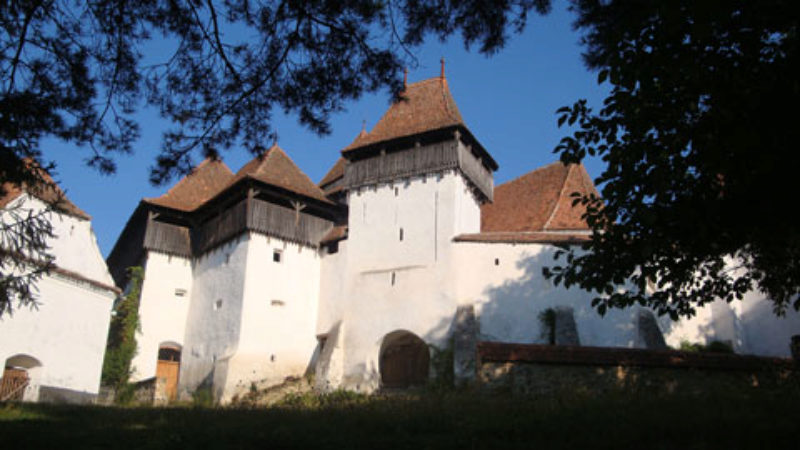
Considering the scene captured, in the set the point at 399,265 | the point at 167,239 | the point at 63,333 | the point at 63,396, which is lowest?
the point at 63,396

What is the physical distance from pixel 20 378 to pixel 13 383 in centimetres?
28

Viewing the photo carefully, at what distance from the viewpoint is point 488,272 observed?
21781mm

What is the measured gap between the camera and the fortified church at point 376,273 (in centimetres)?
2144

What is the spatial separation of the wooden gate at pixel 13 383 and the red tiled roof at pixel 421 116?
495 inches

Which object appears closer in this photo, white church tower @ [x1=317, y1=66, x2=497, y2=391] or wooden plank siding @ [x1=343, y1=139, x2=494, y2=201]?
white church tower @ [x1=317, y1=66, x2=497, y2=391]

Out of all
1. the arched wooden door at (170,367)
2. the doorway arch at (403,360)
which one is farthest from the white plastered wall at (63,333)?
the doorway arch at (403,360)

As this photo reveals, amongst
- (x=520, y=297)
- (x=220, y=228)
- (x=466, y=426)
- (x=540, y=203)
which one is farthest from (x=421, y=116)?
(x=466, y=426)

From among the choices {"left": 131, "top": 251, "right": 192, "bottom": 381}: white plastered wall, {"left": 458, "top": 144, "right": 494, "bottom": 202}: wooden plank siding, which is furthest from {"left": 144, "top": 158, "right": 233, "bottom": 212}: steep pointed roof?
{"left": 458, "top": 144, "right": 494, "bottom": 202}: wooden plank siding

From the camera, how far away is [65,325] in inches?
807

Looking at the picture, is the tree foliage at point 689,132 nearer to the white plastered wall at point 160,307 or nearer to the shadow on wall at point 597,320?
the shadow on wall at point 597,320

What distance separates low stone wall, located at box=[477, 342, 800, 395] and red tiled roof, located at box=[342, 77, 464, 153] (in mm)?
11714

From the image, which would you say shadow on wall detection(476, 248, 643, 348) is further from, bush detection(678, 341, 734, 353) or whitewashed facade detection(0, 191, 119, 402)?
whitewashed facade detection(0, 191, 119, 402)

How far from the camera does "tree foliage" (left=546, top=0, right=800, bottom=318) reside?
6766 millimetres

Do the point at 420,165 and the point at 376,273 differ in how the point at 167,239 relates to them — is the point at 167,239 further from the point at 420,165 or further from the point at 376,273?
the point at 420,165
